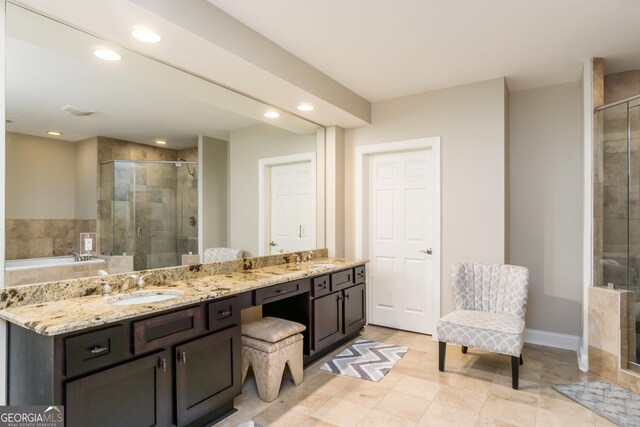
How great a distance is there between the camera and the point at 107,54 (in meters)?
2.24

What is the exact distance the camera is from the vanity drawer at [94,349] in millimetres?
1572

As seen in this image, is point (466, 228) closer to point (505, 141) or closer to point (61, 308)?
point (505, 141)

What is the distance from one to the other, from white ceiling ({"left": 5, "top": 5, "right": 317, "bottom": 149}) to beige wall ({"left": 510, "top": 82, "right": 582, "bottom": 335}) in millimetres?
2939

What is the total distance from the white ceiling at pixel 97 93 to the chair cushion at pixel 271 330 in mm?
1498

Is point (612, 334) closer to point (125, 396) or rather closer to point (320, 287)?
point (320, 287)

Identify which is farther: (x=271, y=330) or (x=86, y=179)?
(x=271, y=330)

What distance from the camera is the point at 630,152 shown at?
293cm

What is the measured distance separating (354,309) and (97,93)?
113 inches

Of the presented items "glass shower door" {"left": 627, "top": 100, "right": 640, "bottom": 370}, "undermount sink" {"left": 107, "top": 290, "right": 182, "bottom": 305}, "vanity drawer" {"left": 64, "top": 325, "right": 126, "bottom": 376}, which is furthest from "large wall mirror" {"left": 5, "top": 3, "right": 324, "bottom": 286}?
"glass shower door" {"left": 627, "top": 100, "right": 640, "bottom": 370}

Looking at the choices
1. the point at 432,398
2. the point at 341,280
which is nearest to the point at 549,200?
the point at 341,280

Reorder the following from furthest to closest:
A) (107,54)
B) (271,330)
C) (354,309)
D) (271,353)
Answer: (354,309) → (271,330) → (271,353) → (107,54)

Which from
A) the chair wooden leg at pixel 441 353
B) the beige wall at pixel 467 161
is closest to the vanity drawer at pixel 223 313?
the chair wooden leg at pixel 441 353

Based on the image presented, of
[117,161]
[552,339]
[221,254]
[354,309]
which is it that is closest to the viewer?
[117,161]

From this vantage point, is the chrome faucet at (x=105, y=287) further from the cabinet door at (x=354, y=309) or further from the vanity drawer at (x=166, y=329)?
the cabinet door at (x=354, y=309)
